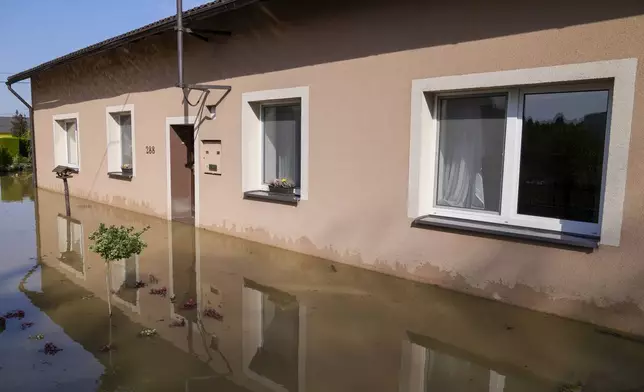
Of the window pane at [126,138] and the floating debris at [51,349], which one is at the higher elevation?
the window pane at [126,138]

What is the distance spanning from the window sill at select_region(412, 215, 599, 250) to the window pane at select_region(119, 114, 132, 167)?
833 centimetres

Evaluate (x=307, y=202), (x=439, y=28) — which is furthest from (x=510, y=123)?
(x=307, y=202)

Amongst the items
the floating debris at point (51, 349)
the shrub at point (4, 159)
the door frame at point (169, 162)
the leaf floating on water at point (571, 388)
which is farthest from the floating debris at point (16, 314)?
the shrub at point (4, 159)

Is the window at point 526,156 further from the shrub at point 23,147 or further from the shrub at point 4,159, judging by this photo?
the shrub at point 23,147

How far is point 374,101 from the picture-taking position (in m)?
5.98

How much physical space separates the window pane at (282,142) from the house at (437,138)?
0.03 m

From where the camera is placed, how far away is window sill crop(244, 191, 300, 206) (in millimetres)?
7133

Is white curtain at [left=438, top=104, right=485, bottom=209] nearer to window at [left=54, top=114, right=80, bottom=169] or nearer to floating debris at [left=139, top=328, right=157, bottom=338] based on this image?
floating debris at [left=139, top=328, right=157, bottom=338]

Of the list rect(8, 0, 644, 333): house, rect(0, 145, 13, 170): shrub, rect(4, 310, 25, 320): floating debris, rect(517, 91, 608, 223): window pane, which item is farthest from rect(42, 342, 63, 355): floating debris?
rect(0, 145, 13, 170): shrub

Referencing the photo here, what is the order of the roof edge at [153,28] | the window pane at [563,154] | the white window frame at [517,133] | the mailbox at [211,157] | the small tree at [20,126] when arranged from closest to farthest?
the white window frame at [517,133]
the window pane at [563,154]
the roof edge at [153,28]
the mailbox at [211,157]
the small tree at [20,126]

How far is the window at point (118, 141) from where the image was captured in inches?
456

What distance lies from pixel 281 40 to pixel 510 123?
Answer: 363 cm

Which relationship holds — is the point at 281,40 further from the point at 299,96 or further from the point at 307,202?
the point at 307,202

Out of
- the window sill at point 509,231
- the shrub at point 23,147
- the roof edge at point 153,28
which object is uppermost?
the roof edge at point 153,28
